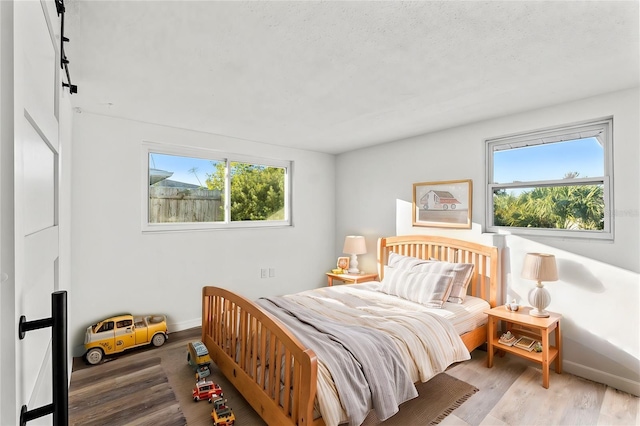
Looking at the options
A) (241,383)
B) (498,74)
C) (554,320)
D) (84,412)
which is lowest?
(84,412)

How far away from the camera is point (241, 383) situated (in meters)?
2.30

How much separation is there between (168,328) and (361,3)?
12.1 ft

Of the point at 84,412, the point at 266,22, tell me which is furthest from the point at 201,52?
the point at 84,412

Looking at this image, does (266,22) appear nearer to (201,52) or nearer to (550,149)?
(201,52)

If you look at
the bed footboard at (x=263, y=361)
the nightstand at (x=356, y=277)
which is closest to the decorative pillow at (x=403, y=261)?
the nightstand at (x=356, y=277)

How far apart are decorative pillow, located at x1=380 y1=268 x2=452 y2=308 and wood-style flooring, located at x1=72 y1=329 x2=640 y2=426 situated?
2.05 ft

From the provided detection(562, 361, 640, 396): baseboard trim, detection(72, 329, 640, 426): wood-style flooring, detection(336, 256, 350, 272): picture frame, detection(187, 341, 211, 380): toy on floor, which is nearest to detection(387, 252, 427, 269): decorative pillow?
detection(336, 256, 350, 272): picture frame

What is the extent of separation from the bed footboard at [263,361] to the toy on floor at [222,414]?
5.3 inches

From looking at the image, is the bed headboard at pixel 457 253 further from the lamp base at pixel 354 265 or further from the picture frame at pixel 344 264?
the picture frame at pixel 344 264

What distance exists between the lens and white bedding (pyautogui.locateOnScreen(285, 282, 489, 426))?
182cm

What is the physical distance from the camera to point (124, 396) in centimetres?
242

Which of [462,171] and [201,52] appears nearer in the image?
[201,52]

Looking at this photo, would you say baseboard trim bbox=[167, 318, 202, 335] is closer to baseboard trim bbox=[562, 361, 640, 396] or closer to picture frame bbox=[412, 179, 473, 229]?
picture frame bbox=[412, 179, 473, 229]

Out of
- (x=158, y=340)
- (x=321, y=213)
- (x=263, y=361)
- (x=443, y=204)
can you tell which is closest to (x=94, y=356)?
(x=158, y=340)
